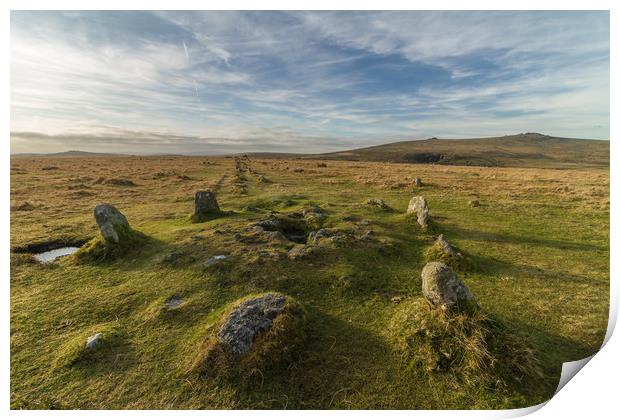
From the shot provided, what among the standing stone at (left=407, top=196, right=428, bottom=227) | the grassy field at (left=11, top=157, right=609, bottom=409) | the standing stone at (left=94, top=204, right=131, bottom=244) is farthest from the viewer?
the standing stone at (left=407, top=196, right=428, bottom=227)

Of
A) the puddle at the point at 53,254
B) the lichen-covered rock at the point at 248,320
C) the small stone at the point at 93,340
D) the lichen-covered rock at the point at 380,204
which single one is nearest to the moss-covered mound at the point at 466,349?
the lichen-covered rock at the point at 248,320

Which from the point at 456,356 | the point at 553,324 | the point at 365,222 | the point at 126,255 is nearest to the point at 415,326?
the point at 456,356

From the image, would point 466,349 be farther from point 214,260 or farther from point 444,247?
point 214,260

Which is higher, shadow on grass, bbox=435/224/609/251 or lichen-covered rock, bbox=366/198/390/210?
lichen-covered rock, bbox=366/198/390/210

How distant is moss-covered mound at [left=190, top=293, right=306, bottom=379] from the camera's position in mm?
6395

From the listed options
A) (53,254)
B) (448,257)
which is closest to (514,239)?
(448,257)

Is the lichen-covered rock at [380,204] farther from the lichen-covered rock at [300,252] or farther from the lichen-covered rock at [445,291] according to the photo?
the lichen-covered rock at [445,291]

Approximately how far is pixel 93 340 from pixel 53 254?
9775mm

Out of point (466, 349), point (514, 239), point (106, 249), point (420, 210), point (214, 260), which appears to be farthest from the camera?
point (420, 210)

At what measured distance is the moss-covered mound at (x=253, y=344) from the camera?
6.39 meters

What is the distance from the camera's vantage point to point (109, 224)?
43.3 feet

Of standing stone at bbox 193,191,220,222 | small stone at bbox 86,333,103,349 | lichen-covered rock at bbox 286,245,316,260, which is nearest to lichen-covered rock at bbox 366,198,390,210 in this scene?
lichen-covered rock at bbox 286,245,316,260

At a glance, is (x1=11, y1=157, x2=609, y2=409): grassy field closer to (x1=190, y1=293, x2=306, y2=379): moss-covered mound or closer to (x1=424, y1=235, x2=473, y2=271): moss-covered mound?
(x1=190, y1=293, x2=306, y2=379): moss-covered mound

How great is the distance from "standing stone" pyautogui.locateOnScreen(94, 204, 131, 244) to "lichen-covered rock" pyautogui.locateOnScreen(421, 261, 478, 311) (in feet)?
41.0
